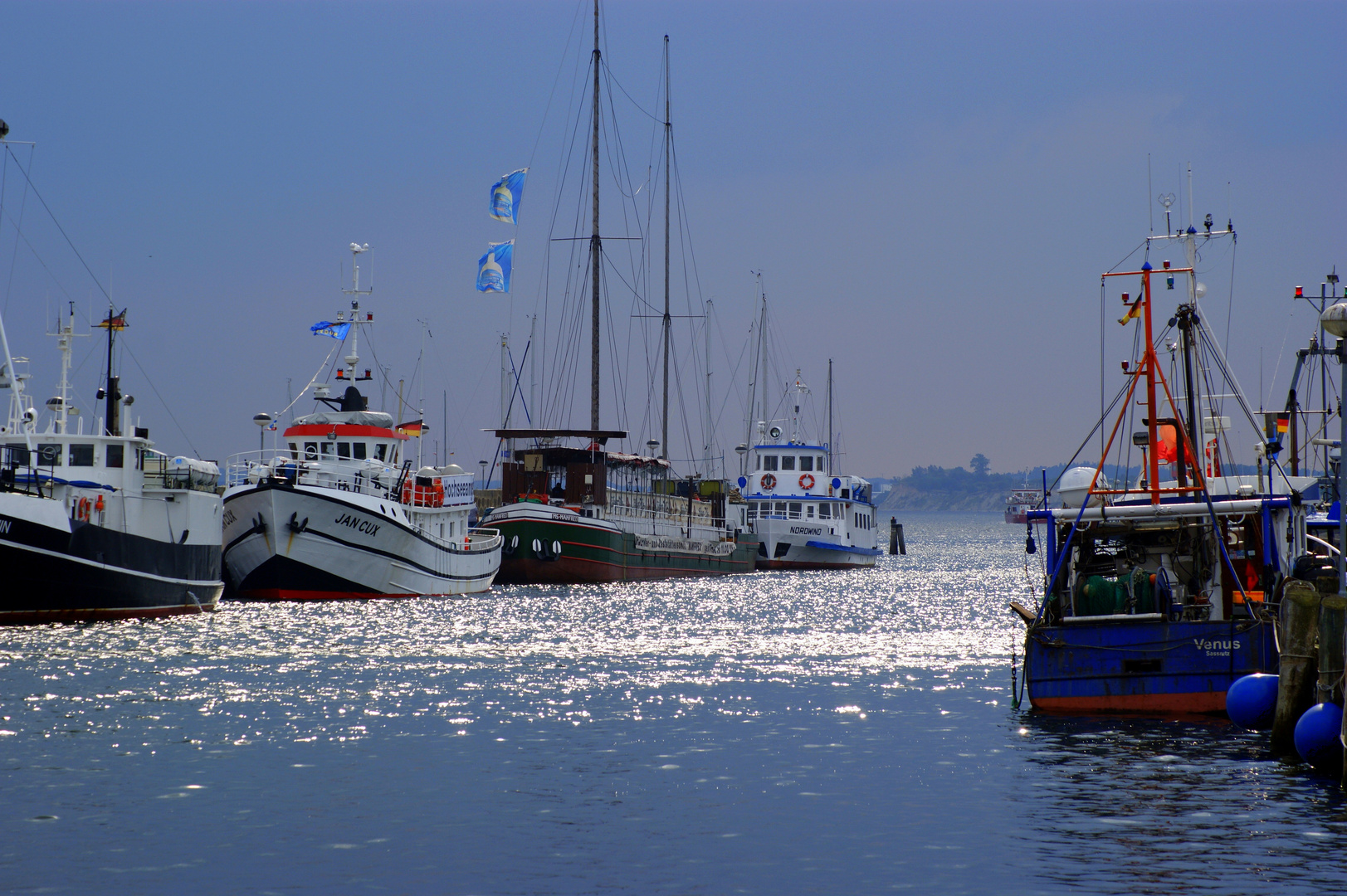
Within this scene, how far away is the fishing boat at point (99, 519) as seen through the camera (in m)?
35.4

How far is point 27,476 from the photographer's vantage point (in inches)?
1508

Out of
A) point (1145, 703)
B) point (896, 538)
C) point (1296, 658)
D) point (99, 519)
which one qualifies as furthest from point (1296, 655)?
point (896, 538)

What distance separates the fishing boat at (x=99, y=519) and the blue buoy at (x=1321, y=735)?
30.0 m

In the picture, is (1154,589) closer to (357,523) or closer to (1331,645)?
(1331,645)

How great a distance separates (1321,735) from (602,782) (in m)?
9.27

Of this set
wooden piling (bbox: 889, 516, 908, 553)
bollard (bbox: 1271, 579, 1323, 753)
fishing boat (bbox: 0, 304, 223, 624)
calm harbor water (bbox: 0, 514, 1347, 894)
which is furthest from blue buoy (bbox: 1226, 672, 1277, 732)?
wooden piling (bbox: 889, 516, 908, 553)

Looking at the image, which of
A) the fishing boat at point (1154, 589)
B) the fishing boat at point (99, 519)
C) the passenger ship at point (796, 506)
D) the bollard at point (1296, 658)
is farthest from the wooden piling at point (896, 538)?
the bollard at point (1296, 658)

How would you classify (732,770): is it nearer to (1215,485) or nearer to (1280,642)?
(1280,642)

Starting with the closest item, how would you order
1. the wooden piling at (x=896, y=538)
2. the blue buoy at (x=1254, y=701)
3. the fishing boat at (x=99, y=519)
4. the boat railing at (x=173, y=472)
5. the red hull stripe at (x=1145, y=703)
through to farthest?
the blue buoy at (x=1254, y=701)
the red hull stripe at (x=1145, y=703)
the fishing boat at (x=99, y=519)
the boat railing at (x=173, y=472)
the wooden piling at (x=896, y=538)

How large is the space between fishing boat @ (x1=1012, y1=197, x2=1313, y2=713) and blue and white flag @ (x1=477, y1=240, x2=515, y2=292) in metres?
39.9

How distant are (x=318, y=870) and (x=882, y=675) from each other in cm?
1880

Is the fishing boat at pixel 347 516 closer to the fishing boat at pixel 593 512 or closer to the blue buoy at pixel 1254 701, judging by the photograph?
the fishing boat at pixel 593 512

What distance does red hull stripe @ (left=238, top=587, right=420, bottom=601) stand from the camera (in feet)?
161

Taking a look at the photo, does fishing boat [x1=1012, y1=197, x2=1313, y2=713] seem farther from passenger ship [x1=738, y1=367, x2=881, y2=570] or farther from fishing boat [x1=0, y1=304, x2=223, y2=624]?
passenger ship [x1=738, y1=367, x2=881, y2=570]
